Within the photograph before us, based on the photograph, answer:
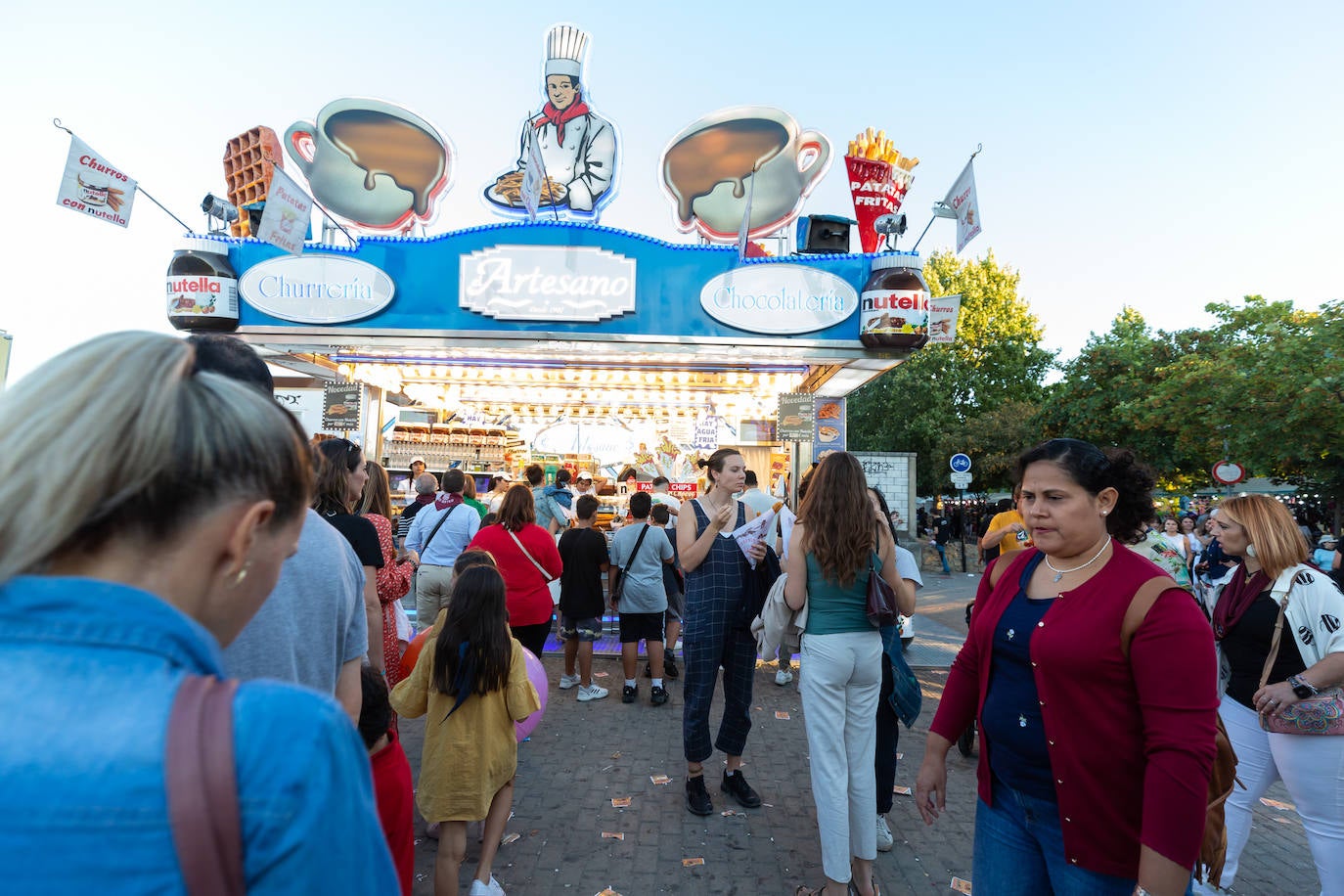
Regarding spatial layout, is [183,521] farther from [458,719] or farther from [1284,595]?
[1284,595]

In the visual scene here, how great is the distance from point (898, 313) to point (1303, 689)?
21.0 feet

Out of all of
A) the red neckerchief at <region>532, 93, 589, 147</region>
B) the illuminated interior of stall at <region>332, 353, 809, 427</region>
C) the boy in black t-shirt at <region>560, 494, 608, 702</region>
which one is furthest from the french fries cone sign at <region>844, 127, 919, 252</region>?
the boy in black t-shirt at <region>560, 494, 608, 702</region>

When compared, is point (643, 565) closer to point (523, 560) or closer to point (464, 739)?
point (523, 560)

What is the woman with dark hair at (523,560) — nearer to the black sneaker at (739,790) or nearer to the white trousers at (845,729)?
the black sneaker at (739,790)

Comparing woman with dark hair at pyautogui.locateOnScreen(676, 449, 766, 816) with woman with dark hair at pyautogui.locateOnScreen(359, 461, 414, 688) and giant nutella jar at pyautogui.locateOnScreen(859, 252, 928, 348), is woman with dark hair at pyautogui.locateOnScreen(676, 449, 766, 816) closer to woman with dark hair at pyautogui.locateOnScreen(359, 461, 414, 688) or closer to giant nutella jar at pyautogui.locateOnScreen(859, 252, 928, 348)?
woman with dark hair at pyautogui.locateOnScreen(359, 461, 414, 688)

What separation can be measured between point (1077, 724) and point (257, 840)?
216cm

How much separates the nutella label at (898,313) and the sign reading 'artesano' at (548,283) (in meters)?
3.20

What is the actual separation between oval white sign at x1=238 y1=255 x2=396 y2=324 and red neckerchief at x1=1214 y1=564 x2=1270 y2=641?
9.19 metres

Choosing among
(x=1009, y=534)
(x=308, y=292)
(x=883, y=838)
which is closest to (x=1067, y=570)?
(x=883, y=838)

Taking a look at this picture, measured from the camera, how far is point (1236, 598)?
365cm

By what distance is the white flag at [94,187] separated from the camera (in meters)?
7.92

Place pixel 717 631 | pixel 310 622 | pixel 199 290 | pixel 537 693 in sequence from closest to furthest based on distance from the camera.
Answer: pixel 310 622
pixel 537 693
pixel 717 631
pixel 199 290

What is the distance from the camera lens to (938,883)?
3.62 m

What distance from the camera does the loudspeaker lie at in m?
9.77
